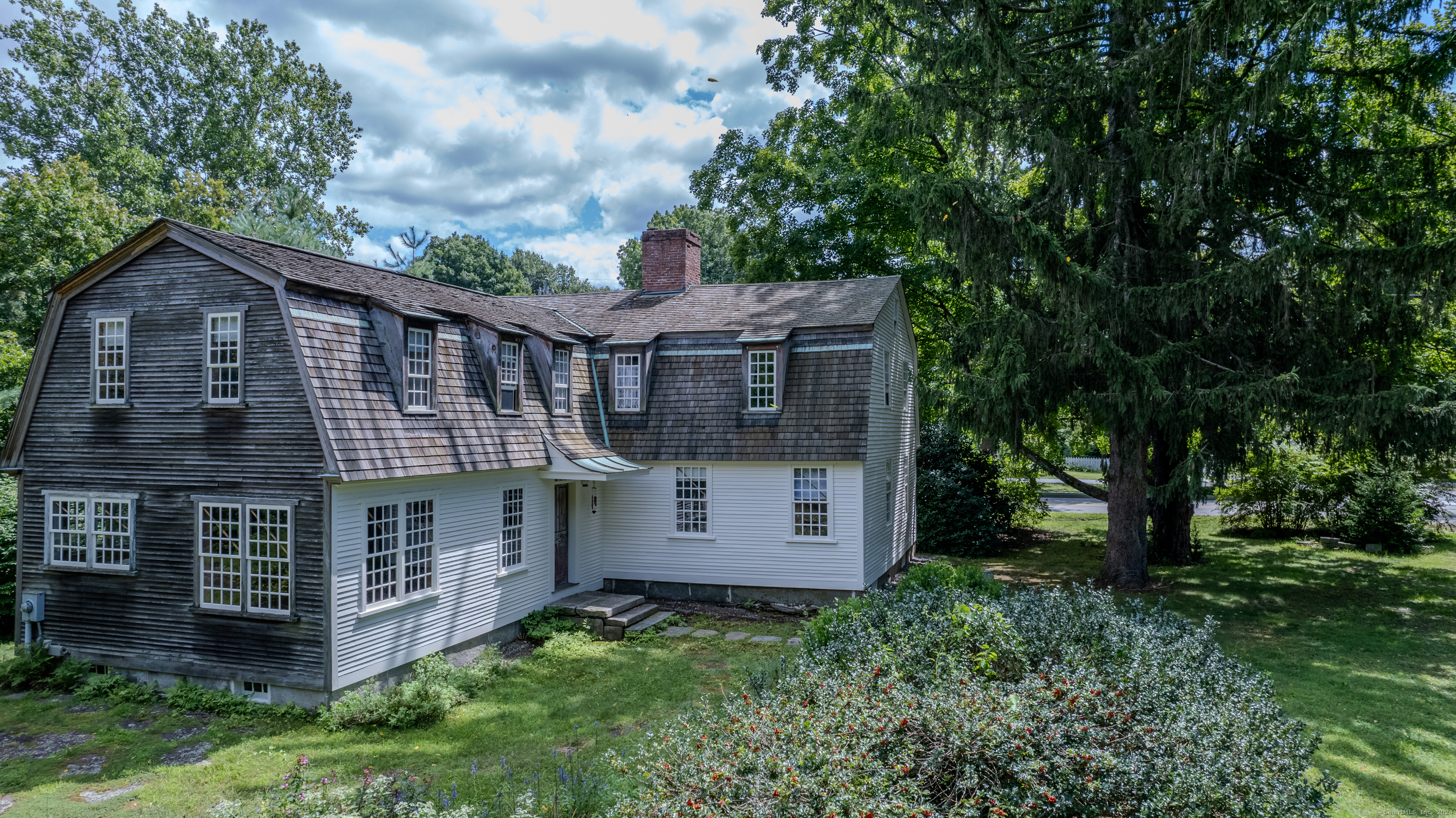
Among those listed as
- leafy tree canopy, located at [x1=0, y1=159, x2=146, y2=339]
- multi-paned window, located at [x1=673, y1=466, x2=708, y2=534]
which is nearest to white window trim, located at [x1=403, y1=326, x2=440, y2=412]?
multi-paned window, located at [x1=673, y1=466, x2=708, y2=534]

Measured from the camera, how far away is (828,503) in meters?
15.5

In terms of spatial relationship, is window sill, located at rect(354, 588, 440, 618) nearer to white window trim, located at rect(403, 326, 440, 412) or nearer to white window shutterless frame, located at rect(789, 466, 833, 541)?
white window trim, located at rect(403, 326, 440, 412)

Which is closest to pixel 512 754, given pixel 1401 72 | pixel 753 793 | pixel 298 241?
pixel 753 793

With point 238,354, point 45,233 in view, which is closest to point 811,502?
point 238,354

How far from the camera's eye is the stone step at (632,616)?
13.9 m

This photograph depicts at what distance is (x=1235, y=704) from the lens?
5809 millimetres

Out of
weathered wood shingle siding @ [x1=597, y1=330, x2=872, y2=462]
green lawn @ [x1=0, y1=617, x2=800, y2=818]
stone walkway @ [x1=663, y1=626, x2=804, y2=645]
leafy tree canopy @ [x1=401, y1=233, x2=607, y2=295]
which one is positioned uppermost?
leafy tree canopy @ [x1=401, y1=233, x2=607, y2=295]

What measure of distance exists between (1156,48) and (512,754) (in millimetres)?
16260

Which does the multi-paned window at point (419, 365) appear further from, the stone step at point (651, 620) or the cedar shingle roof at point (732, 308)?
the stone step at point (651, 620)

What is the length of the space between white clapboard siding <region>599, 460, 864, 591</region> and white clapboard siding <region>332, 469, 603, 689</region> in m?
1.13

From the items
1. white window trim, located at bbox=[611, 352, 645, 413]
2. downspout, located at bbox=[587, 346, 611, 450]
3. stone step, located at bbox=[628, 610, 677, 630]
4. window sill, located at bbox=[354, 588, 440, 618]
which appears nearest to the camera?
window sill, located at bbox=[354, 588, 440, 618]

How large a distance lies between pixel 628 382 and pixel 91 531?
9743mm

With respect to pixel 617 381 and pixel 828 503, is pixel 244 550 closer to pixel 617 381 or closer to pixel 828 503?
pixel 617 381

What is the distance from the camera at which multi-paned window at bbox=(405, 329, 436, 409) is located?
1154cm
